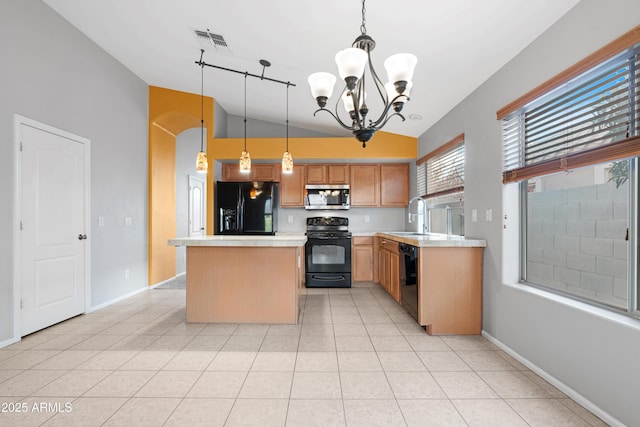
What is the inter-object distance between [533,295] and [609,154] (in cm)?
109

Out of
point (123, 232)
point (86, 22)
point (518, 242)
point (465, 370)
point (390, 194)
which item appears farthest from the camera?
point (390, 194)

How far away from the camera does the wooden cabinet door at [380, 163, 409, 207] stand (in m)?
5.33

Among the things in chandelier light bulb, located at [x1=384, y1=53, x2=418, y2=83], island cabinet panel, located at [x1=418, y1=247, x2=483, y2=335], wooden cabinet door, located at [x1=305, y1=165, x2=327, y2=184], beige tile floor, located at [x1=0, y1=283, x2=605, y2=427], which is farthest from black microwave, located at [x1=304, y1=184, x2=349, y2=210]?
chandelier light bulb, located at [x1=384, y1=53, x2=418, y2=83]

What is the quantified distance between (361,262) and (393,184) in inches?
57.4

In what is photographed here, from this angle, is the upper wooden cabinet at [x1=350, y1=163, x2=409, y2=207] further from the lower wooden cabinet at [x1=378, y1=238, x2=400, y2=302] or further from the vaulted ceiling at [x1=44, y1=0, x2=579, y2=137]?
the vaulted ceiling at [x1=44, y1=0, x2=579, y2=137]

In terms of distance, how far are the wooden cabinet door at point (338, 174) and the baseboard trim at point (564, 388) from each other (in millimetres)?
3329

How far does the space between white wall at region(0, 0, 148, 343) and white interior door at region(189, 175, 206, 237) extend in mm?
1505

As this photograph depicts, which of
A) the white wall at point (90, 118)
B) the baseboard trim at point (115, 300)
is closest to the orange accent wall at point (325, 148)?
the white wall at point (90, 118)

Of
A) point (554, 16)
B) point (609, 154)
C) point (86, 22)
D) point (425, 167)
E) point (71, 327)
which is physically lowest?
point (71, 327)

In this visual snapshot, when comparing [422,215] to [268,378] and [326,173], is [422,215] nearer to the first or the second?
[326,173]

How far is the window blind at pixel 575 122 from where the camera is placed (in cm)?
158

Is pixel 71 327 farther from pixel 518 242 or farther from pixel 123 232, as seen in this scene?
pixel 518 242

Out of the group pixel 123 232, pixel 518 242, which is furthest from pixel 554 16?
pixel 123 232

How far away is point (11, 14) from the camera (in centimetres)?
272
